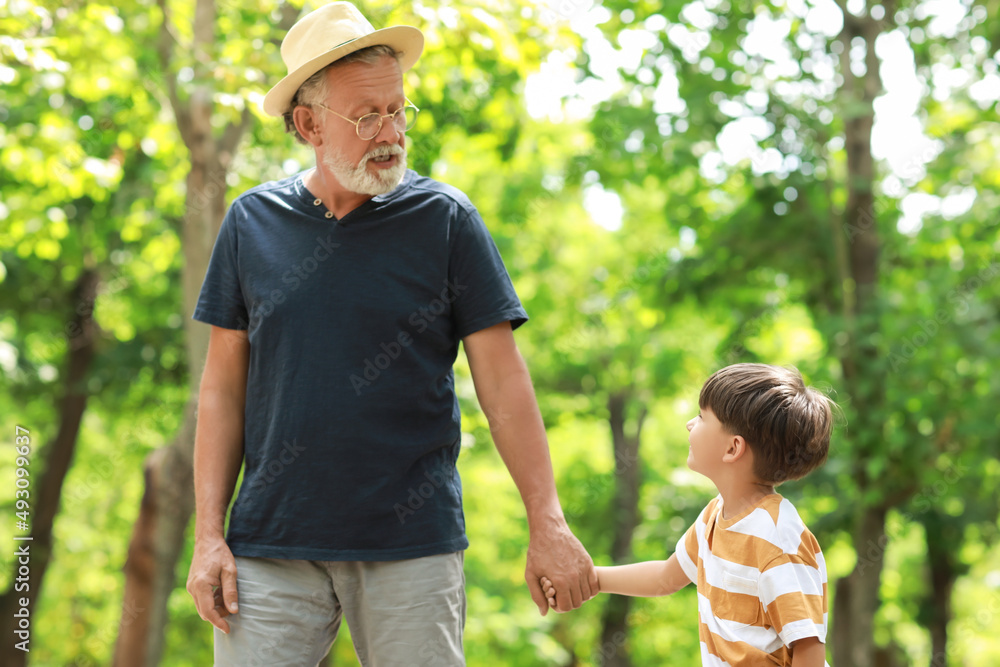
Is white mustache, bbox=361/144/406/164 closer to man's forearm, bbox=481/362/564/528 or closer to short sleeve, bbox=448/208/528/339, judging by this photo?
short sleeve, bbox=448/208/528/339

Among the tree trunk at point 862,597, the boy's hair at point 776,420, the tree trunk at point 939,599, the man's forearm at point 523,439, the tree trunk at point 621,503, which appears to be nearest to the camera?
the boy's hair at point 776,420

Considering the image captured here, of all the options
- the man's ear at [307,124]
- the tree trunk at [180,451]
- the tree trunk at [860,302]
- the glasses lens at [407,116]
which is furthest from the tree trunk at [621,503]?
the man's ear at [307,124]

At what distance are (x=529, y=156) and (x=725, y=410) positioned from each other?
1010cm

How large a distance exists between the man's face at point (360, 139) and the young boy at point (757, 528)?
927mm

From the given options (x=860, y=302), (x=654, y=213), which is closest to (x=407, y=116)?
(x=860, y=302)

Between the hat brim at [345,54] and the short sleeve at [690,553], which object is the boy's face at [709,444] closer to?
the short sleeve at [690,553]

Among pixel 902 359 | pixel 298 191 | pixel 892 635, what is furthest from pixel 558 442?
pixel 298 191

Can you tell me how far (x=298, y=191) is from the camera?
2.30 metres

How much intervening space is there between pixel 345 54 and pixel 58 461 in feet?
33.0

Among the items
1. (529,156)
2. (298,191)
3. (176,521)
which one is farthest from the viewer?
(529,156)

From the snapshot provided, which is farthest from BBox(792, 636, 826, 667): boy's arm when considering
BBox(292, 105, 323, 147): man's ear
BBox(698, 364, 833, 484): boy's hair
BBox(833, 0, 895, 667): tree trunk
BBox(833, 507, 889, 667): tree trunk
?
BBox(833, 507, 889, 667): tree trunk

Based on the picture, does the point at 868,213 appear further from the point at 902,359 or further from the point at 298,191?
the point at 298,191

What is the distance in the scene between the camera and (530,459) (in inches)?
85.6

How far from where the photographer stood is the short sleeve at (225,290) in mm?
2244
